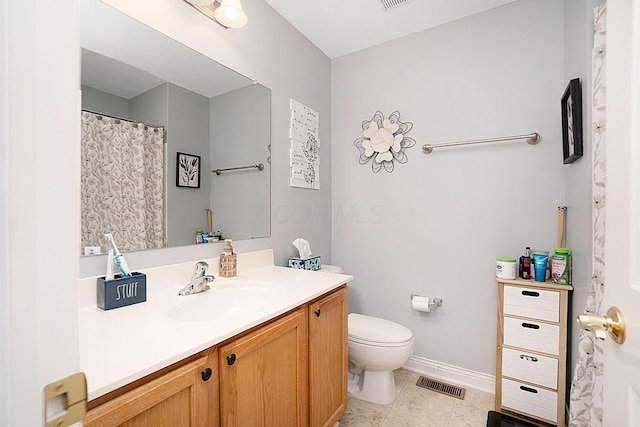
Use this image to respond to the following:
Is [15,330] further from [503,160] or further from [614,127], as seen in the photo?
[503,160]

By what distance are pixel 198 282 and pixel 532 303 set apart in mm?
1795

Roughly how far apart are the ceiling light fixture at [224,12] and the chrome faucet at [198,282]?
1240 mm

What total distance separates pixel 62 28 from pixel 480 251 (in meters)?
2.21

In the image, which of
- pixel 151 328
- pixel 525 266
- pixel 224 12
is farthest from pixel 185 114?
pixel 525 266

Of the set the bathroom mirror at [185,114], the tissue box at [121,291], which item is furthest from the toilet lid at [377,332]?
the tissue box at [121,291]

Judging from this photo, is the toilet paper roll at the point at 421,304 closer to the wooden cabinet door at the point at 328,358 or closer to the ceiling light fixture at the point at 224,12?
the wooden cabinet door at the point at 328,358

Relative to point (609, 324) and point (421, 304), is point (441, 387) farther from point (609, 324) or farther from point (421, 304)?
point (609, 324)

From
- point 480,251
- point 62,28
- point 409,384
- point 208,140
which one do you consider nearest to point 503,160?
point 480,251

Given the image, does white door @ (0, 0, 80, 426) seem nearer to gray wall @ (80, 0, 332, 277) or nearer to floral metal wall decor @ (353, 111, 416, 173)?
gray wall @ (80, 0, 332, 277)

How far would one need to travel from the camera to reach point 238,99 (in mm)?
1679

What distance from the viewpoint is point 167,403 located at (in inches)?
29.0

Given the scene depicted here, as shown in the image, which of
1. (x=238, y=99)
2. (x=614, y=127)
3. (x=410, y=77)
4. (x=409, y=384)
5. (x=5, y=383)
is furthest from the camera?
(x=410, y=77)

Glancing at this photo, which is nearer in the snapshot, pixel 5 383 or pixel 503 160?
pixel 5 383

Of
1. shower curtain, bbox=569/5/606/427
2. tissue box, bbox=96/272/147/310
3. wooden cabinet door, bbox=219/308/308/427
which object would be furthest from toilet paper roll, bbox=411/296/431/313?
tissue box, bbox=96/272/147/310
